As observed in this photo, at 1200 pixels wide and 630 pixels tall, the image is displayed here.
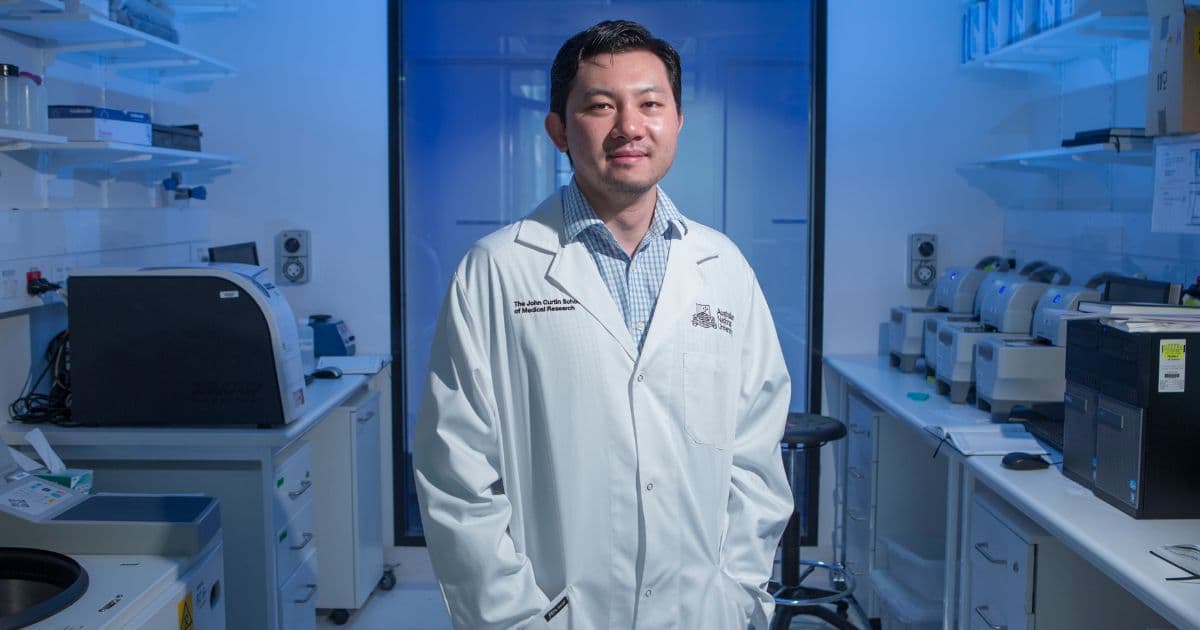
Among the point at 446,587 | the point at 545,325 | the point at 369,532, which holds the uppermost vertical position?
the point at 545,325

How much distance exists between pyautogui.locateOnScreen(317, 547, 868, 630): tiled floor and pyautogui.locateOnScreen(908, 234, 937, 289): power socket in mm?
1388

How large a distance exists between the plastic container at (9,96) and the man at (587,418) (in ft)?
5.45

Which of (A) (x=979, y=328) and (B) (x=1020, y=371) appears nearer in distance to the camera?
(B) (x=1020, y=371)

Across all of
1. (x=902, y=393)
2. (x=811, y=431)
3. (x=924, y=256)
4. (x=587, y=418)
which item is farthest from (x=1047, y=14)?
(x=587, y=418)

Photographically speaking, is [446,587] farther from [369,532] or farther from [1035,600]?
[369,532]

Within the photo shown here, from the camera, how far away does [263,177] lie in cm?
424


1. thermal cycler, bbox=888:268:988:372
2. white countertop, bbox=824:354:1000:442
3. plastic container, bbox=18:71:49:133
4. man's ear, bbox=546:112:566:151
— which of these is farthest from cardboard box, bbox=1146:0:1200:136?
plastic container, bbox=18:71:49:133

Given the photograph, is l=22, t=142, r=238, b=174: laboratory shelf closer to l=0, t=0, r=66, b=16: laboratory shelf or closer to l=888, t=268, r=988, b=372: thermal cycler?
l=0, t=0, r=66, b=16: laboratory shelf

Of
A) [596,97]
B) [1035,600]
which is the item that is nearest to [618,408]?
[596,97]

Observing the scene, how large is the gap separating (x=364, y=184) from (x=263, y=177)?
388 millimetres

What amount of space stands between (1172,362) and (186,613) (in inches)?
76.9

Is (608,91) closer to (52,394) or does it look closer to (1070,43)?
(52,394)

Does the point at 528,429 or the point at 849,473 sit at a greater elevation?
the point at 528,429

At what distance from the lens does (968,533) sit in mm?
2771
